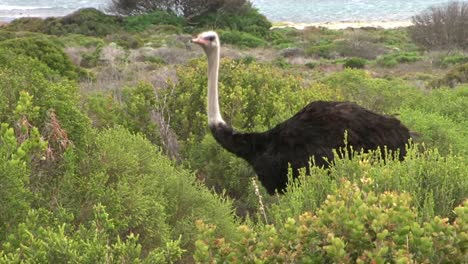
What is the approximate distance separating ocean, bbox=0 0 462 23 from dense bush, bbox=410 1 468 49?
73.7 ft

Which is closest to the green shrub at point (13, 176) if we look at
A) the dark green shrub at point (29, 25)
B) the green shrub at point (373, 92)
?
the green shrub at point (373, 92)

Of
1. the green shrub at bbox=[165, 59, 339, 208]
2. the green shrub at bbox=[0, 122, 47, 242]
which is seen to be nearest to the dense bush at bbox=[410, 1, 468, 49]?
the green shrub at bbox=[165, 59, 339, 208]

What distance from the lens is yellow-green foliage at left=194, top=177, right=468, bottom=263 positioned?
2.27m

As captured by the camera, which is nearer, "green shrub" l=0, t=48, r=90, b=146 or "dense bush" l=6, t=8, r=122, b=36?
"green shrub" l=0, t=48, r=90, b=146

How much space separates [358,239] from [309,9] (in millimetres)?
70487

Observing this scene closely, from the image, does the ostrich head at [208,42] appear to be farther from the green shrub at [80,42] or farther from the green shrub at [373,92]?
the green shrub at [80,42]

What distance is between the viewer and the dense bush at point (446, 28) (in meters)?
36.2

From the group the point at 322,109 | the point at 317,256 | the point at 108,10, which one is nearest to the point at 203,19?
the point at 108,10

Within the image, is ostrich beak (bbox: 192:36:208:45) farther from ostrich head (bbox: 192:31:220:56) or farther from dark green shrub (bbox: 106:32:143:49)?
dark green shrub (bbox: 106:32:143:49)

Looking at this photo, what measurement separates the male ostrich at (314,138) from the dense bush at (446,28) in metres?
32.2

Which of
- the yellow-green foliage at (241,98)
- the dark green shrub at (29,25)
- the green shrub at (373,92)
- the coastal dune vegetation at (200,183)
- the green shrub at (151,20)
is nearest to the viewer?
the coastal dune vegetation at (200,183)

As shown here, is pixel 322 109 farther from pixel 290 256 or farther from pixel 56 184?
pixel 290 256

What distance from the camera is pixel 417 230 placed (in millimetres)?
2270

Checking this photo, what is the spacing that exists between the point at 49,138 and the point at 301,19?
59803mm
